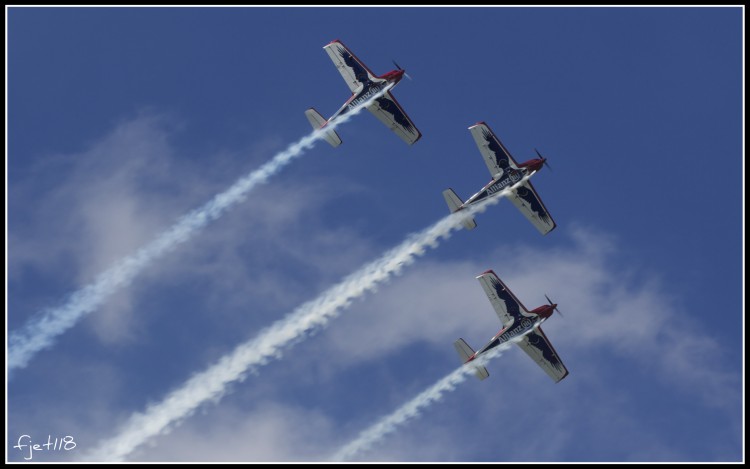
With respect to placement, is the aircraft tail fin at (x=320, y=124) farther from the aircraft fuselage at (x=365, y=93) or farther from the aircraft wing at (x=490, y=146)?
the aircraft wing at (x=490, y=146)

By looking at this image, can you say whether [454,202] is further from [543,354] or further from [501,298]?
[543,354]

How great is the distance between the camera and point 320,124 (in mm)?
100250

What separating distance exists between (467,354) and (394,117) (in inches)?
916

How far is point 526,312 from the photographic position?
3787 inches

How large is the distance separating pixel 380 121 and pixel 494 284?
61.9ft

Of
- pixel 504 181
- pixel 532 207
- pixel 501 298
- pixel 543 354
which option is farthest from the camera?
pixel 532 207

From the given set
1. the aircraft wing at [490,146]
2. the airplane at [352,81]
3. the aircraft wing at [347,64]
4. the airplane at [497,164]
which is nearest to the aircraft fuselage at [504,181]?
the airplane at [497,164]

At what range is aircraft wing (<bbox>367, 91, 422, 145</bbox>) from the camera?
10244 cm

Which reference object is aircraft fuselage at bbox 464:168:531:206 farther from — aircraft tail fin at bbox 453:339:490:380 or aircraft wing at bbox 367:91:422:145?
aircraft tail fin at bbox 453:339:490:380

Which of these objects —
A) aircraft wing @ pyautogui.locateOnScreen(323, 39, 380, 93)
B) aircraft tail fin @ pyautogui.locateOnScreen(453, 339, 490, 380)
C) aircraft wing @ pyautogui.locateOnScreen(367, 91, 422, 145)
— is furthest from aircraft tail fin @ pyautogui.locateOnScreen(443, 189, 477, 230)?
aircraft wing @ pyautogui.locateOnScreen(323, 39, 380, 93)

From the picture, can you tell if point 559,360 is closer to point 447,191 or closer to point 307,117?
point 447,191

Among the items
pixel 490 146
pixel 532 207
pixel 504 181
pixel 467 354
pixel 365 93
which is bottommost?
pixel 467 354

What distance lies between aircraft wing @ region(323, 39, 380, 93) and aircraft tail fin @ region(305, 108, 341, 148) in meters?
4.10

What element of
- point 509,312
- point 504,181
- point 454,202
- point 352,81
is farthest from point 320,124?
point 509,312
